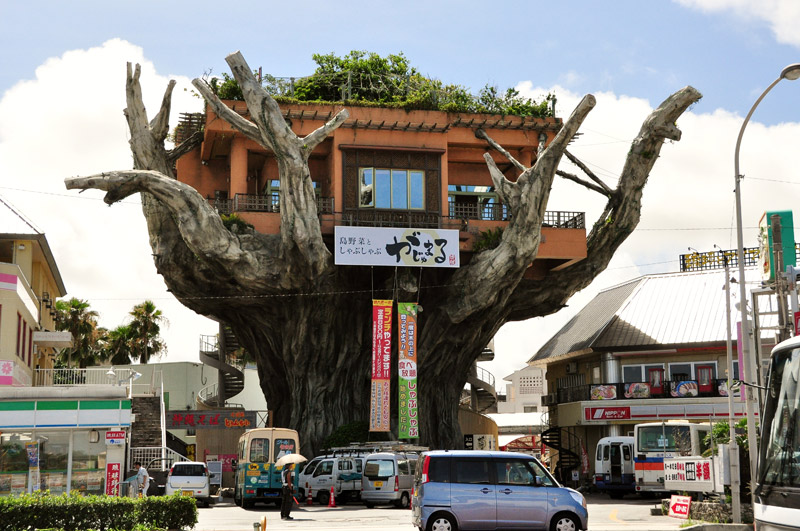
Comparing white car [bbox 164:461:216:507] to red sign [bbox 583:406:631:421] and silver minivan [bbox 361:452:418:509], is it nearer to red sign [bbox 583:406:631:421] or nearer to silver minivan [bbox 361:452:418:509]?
silver minivan [bbox 361:452:418:509]

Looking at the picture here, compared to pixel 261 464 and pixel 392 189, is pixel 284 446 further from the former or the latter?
→ pixel 392 189

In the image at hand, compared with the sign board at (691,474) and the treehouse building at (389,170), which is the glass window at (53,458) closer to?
the treehouse building at (389,170)

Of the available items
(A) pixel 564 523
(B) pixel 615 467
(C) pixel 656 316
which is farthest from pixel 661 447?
(A) pixel 564 523

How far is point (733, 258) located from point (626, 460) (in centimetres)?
2182

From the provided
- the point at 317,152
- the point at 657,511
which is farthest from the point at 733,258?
the point at 657,511

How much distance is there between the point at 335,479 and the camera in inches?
1298

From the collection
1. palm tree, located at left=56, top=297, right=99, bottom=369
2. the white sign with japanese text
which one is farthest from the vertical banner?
palm tree, located at left=56, top=297, right=99, bottom=369

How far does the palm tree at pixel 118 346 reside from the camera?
65062mm

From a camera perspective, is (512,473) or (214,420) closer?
(512,473)

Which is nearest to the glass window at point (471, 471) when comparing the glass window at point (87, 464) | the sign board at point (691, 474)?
the sign board at point (691, 474)

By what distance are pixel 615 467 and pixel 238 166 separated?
22.0 m

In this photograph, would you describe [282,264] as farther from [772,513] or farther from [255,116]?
[772,513]

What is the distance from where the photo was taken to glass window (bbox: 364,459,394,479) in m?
31.5

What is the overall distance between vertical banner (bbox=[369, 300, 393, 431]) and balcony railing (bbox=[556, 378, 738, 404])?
1507 centimetres
